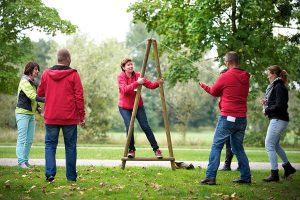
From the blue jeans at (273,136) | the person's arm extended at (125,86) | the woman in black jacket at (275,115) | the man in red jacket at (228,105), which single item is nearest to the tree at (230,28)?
the person's arm extended at (125,86)

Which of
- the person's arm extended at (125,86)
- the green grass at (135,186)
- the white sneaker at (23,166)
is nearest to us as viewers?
the green grass at (135,186)


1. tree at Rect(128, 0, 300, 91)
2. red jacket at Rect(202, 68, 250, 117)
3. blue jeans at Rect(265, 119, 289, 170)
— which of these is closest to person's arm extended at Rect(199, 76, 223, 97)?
red jacket at Rect(202, 68, 250, 117)

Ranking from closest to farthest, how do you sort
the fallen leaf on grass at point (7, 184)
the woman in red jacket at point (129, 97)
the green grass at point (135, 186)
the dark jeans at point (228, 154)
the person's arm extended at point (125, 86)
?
1. the green grass at point (135, 186)
2. the fallen leaf on grass at point (7, 184)
3. the person's arm extended at point (125, 86)
4. the woman in red jacket at point (129, 97)
5. the dark jeans at point (228, 154)

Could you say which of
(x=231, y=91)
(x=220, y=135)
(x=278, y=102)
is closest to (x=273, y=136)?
(x=278, y=102)

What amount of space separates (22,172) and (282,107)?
5.32 metres

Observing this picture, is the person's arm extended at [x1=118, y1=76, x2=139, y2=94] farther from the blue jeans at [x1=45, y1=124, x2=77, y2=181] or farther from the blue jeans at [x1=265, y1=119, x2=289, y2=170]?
the blue jeans at [x1=265, y1=119, x2=289, y2=170]

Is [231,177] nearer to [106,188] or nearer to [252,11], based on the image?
[106,188]

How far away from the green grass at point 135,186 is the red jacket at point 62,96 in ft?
3.77

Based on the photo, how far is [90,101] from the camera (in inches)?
1293

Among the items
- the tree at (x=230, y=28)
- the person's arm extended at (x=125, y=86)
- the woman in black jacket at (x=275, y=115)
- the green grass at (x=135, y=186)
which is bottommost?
the green grass at (x=135, y=186)

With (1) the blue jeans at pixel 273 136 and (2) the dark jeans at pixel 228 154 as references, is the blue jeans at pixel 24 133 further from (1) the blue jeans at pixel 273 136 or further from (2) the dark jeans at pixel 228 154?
(1) the blue jeans at pixel 273 136

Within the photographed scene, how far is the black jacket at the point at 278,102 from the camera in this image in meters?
9.89

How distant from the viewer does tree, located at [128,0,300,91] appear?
20.4 meters

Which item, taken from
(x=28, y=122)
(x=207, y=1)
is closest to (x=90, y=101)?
(x=207, y=1)
